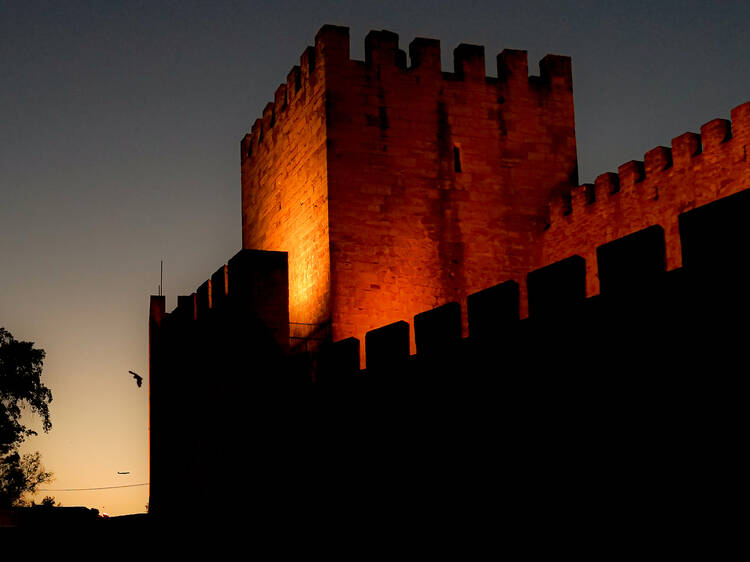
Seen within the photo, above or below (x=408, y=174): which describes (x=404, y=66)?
above

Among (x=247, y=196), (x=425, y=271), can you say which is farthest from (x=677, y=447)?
(x=247, y=196)

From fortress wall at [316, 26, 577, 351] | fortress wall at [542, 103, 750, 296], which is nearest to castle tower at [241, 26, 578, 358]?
fortress wall at [316, 26, 577, 351]

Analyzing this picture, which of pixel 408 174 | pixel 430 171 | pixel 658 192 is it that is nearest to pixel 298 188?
pixel 408 174

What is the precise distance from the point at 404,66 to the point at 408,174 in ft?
5.89

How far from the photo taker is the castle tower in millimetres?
15859

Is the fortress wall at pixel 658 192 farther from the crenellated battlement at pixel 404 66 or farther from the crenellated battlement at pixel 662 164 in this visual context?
the crenellated battlement at pixel 404 66

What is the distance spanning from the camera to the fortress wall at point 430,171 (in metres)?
15.9

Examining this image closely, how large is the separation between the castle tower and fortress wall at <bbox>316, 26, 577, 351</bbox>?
2cm

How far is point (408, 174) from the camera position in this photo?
16453 mm

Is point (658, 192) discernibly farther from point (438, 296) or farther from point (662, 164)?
point (438, 296)

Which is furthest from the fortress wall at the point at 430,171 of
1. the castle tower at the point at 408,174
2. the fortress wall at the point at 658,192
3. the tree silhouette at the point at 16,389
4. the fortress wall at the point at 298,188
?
the tree silhouette at the point at 16,389

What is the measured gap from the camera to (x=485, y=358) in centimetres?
821

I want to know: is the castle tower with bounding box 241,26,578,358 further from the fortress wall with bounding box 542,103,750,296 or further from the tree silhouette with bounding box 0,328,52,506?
the tree silhouette with bounding box 0,328,52,506

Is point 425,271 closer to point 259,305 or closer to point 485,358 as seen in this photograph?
point 259,305
